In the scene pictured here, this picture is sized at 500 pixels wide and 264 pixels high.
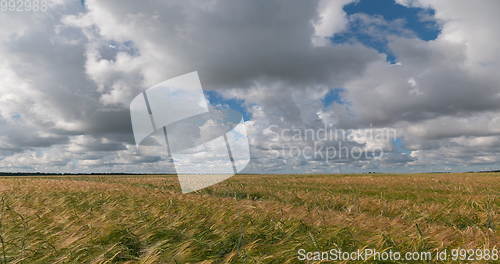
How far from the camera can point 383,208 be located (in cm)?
899

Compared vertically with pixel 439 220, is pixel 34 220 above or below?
above

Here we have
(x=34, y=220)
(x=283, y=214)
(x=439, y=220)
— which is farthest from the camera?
(x=439, y=220)

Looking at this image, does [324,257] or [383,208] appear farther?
[383,208]

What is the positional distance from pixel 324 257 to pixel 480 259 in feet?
5.47

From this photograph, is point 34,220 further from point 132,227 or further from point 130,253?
point 130,253

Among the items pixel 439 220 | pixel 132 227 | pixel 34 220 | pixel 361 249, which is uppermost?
pixel 34 220

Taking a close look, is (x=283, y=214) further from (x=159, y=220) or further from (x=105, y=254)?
(x=105, y=254)

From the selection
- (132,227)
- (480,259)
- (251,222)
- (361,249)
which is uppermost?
(132,227)

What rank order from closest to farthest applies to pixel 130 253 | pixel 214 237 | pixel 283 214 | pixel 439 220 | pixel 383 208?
1. pixel 130 253
2. pixel 214 237
3. pixel 283 214
4. pixel 439 220
5. pixel 383 208

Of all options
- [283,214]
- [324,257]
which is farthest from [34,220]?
[324,257]

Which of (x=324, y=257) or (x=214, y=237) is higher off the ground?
(x=214, y=237)

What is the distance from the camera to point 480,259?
345 cm

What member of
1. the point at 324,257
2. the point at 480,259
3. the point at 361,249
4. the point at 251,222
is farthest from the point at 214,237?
the point at 480,259

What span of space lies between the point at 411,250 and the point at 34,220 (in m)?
5.56
